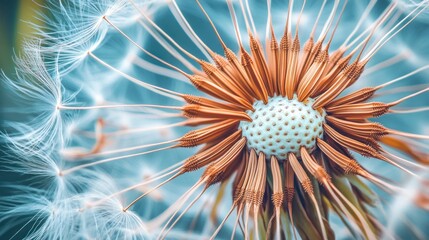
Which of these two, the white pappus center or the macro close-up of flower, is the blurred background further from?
the white pappus center

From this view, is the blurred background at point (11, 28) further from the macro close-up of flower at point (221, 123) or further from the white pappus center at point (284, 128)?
the white pappus center at point (284, 128)

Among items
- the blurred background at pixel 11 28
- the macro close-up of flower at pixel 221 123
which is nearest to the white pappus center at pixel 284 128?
the macro close-up of flower at pixel 221 123

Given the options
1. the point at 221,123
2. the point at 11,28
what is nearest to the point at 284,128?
the point at 221,123

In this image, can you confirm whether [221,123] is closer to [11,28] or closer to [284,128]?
[284,128]

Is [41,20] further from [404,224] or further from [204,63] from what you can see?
[404,224]

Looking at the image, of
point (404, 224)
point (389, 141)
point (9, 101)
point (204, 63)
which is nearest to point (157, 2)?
point (204, 63)

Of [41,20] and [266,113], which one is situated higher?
[41,20]

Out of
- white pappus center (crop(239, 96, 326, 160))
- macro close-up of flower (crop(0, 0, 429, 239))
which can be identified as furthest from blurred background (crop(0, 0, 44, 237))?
white pappus center (crop(239, 96, 326, 160))

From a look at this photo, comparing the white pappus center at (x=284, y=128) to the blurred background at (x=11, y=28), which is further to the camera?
the blurred background at (x=11, y=28)
